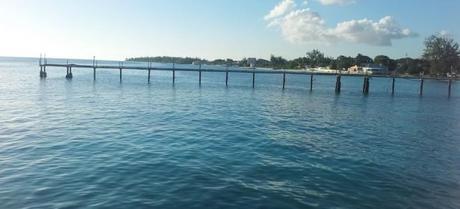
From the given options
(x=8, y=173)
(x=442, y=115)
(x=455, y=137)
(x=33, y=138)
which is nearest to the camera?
(x=8, y=173)

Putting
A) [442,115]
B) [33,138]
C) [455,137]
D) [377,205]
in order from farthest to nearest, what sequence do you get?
[442,115]
[455,137]
[33,138]
[377,205]

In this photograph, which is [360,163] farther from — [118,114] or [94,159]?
[118,114]

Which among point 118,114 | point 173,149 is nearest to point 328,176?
point 173,149

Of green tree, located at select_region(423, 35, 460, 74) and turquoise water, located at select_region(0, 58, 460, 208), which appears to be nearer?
turquoise water, located at select_region(0, 58, 460, 208)

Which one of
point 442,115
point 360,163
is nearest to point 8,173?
point 360,163

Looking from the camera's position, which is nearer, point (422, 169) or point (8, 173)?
point (8, 173)

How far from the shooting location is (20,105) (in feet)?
134

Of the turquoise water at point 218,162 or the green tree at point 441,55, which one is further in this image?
the green tree at point 441,55

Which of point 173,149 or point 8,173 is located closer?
point 8,173

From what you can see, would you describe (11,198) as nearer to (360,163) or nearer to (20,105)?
(360,163)

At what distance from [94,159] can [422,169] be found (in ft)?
51.2

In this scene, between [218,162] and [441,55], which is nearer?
[218,162]

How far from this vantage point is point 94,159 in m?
19.2

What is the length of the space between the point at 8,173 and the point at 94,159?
146 inches
